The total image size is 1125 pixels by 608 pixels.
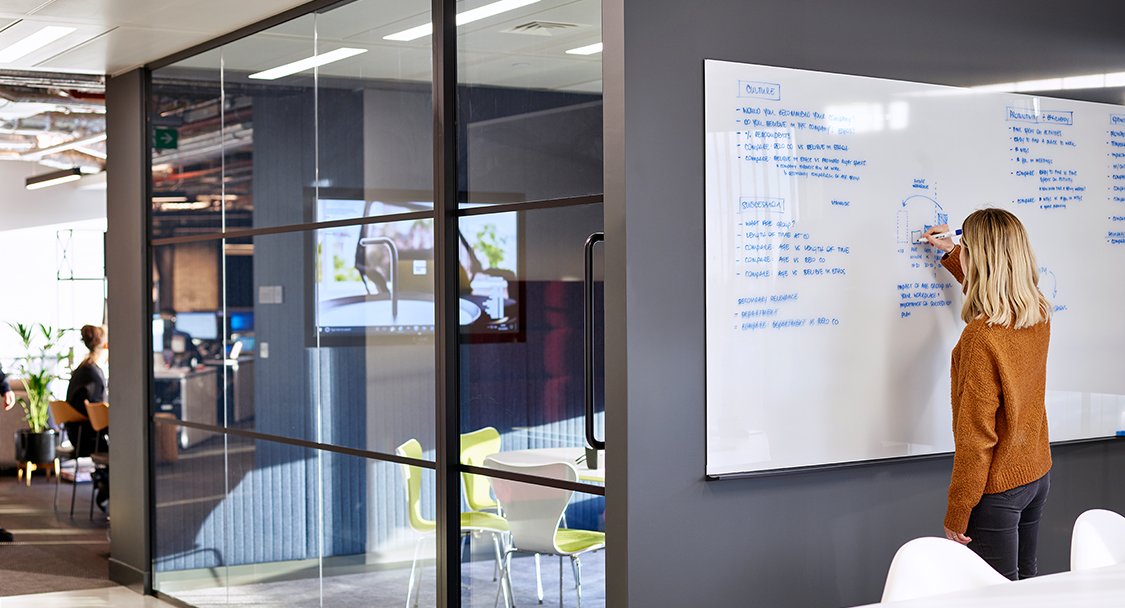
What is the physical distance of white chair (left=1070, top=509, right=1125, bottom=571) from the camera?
2688 mm

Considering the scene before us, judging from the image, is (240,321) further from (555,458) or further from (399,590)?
(555,458)

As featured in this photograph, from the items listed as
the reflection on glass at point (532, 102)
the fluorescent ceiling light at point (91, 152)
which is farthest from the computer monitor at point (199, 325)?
the fluorescent ceiling light at point (91, 152)

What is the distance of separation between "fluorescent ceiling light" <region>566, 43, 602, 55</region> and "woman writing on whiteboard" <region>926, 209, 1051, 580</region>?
4.17 ft

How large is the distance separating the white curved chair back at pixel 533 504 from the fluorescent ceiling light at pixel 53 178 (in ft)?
26.3

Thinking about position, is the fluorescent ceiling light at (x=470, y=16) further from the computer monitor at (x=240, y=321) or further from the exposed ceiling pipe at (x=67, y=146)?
the exposed ceiling pipe at (x=67, y=146)

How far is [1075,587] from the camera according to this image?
94.2 inches

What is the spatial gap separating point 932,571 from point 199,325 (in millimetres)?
4034

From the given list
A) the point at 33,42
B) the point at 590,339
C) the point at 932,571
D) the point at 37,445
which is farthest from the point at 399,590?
the point at 37,445

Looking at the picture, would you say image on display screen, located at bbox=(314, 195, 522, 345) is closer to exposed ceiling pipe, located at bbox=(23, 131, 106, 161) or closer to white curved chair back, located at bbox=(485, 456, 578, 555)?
white curved chair back, located at bbox=(485, 456, 578, 555)

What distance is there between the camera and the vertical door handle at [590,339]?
322 centimetres

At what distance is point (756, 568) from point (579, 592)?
0.56 metres

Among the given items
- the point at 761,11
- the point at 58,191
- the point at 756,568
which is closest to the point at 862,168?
the point at 761,11

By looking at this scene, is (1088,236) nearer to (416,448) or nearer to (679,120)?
(679,120)

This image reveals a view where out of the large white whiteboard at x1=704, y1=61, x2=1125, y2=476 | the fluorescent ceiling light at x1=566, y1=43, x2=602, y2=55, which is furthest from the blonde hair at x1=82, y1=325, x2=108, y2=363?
the large white whiteboard at x1=704, y1=61, x2=1125, y2=476
